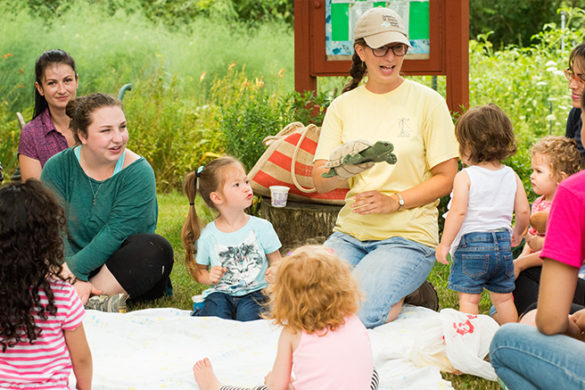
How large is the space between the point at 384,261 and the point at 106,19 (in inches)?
452

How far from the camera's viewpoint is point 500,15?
16797mm

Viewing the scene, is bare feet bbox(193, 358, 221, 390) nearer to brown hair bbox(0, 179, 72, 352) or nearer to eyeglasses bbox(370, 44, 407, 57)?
brown hair bbox(0, 179, 72, 352)

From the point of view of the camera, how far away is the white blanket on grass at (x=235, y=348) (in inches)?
120

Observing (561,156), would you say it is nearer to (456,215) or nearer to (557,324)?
(456,215)

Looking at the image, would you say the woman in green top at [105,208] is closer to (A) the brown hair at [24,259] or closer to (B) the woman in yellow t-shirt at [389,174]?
(B) the woman in yellow t-shirt at [389,174]

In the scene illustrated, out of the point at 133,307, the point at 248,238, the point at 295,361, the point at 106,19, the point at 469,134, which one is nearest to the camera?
the point at 295,361

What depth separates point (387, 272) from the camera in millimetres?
3506

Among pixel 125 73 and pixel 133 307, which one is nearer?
pixel 133 307

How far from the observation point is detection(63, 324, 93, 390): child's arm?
2.34 metres

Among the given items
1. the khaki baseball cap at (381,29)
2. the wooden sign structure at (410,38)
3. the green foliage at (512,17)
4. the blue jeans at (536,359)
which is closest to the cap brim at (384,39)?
the khaki baseball cap at (381,29)

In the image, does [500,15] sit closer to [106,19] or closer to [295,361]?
[106,19]

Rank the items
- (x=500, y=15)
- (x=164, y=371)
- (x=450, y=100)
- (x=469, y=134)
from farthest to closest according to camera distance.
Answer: (x=500, y=15) → (x=450, y=100) → (x=469, y=134) → (x=164, y=371)

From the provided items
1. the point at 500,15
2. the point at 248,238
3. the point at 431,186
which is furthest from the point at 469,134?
the point at 500,15

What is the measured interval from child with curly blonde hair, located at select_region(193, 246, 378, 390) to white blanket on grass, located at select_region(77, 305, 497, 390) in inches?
26.9
